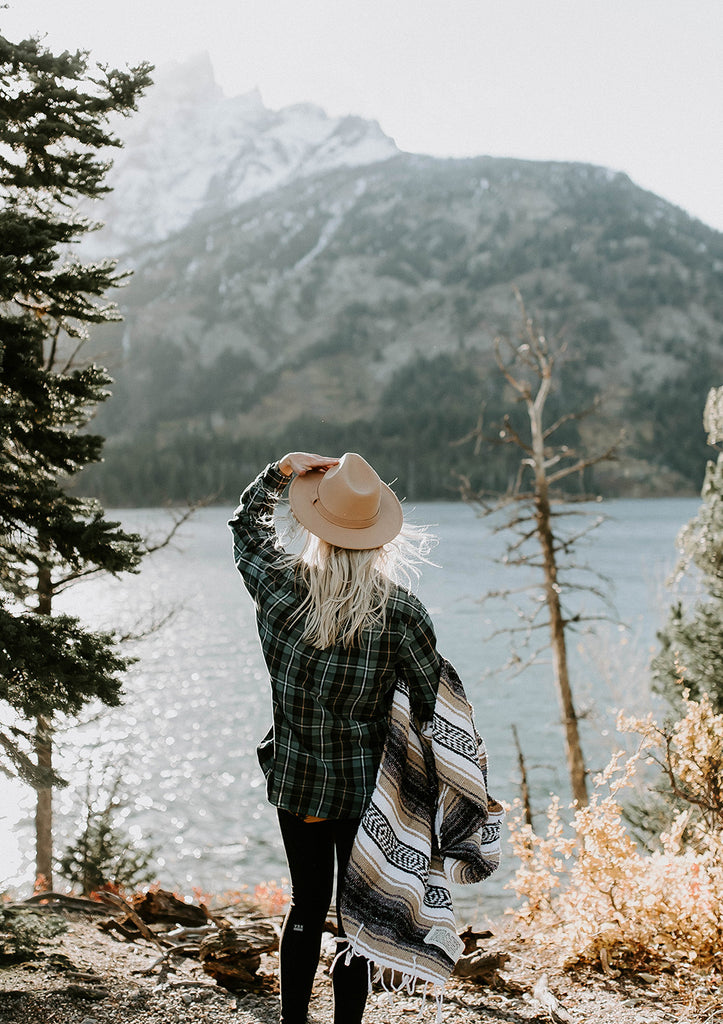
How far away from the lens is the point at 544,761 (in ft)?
61.2

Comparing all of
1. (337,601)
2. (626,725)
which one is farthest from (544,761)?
(337,601)

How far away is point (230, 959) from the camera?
3.11m

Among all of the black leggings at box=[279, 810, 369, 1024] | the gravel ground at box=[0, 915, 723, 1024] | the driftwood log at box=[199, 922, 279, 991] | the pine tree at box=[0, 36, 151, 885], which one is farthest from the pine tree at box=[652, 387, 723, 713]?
the black leggings at box=[279, 810, 369, 1024]

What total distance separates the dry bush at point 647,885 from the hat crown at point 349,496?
85.8 inches

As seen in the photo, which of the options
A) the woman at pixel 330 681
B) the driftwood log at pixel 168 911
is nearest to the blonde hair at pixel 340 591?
the woman at pixel 330 681

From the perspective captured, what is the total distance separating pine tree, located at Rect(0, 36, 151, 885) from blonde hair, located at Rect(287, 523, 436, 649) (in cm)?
134

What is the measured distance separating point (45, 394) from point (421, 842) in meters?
2.48

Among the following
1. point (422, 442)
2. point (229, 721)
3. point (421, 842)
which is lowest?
point (229, 721)

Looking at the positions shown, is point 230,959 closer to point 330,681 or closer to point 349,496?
point 330,681

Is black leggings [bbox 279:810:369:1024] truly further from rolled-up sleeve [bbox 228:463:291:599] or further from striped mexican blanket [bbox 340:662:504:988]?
rolled-up sleeve [bbox 228:463:291:599]

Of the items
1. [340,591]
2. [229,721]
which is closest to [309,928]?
[340,591]

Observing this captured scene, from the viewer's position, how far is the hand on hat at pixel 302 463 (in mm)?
2438

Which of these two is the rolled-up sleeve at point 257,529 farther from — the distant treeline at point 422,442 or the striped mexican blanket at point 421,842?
the distant treeline at point 422,442

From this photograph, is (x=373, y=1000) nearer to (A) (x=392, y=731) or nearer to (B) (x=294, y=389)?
(A) (x=392, y=731)
